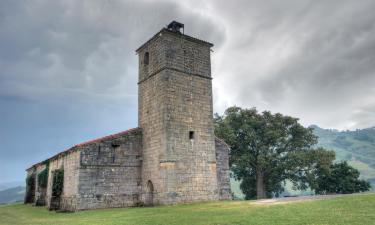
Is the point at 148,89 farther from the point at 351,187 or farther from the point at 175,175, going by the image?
the point at 351,187

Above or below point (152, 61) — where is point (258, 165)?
below

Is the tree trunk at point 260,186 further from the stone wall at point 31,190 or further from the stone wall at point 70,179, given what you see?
the stone wall at point 31,190

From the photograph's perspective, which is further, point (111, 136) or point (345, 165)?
point (345, 165)

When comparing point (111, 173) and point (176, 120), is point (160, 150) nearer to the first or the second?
point (176, 120)

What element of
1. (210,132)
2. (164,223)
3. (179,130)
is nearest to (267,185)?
(210,132)

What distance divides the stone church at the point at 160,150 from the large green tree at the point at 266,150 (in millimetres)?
14936

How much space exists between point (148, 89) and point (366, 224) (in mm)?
19196

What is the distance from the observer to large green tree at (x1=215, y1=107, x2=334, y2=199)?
40.4 m

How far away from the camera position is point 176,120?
24.0 metres

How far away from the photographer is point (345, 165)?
42438 millimetres

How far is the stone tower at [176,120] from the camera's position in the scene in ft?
76.1

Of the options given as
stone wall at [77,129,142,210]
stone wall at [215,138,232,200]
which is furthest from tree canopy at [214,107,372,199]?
stone wall at [77,129,142,210]

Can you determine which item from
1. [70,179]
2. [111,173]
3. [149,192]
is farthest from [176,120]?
[70,179]

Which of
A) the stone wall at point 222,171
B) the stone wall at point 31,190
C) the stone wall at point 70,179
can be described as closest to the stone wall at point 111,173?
the stone wall at point 70,179
